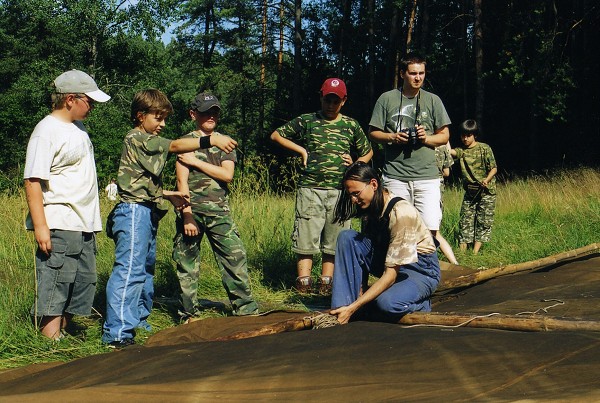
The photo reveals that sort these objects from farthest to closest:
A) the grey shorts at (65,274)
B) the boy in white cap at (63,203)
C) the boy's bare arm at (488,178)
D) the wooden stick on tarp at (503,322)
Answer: the boy's bare arm at (488,178) < the grey shorts at (65,274) < the boy in white cap at (63,203) < the wooden stick on tarp at (503,322)

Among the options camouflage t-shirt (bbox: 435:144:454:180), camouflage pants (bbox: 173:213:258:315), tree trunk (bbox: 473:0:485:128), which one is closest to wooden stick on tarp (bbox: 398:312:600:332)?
camouflage pants (bbox: 173:213:258:315)

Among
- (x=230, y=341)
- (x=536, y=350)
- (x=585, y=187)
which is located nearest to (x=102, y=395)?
(x=230, y=341)

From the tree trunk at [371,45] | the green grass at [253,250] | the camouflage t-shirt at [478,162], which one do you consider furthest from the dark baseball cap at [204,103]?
the tree trunk at [371,45]

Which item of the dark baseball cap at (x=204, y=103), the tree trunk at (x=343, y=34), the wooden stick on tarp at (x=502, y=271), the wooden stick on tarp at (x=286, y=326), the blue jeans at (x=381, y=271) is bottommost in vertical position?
the wooden stick on tarp at (x=502, y=271)

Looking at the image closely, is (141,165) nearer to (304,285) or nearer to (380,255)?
(380,255)

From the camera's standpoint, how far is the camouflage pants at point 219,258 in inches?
231

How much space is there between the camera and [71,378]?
12.1ft

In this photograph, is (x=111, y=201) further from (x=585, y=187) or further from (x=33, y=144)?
(x=585, y=187)

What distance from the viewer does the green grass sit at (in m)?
5.06

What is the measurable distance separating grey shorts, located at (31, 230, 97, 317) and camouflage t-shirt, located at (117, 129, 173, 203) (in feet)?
1.30

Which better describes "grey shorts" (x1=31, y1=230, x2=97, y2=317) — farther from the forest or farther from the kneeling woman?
the forest

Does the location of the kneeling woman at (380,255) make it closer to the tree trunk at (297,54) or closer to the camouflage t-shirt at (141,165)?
the camouflage t-shirt at (141,165)

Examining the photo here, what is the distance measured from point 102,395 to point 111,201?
8.33 meters

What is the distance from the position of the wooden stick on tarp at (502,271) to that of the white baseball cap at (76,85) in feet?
10.3
